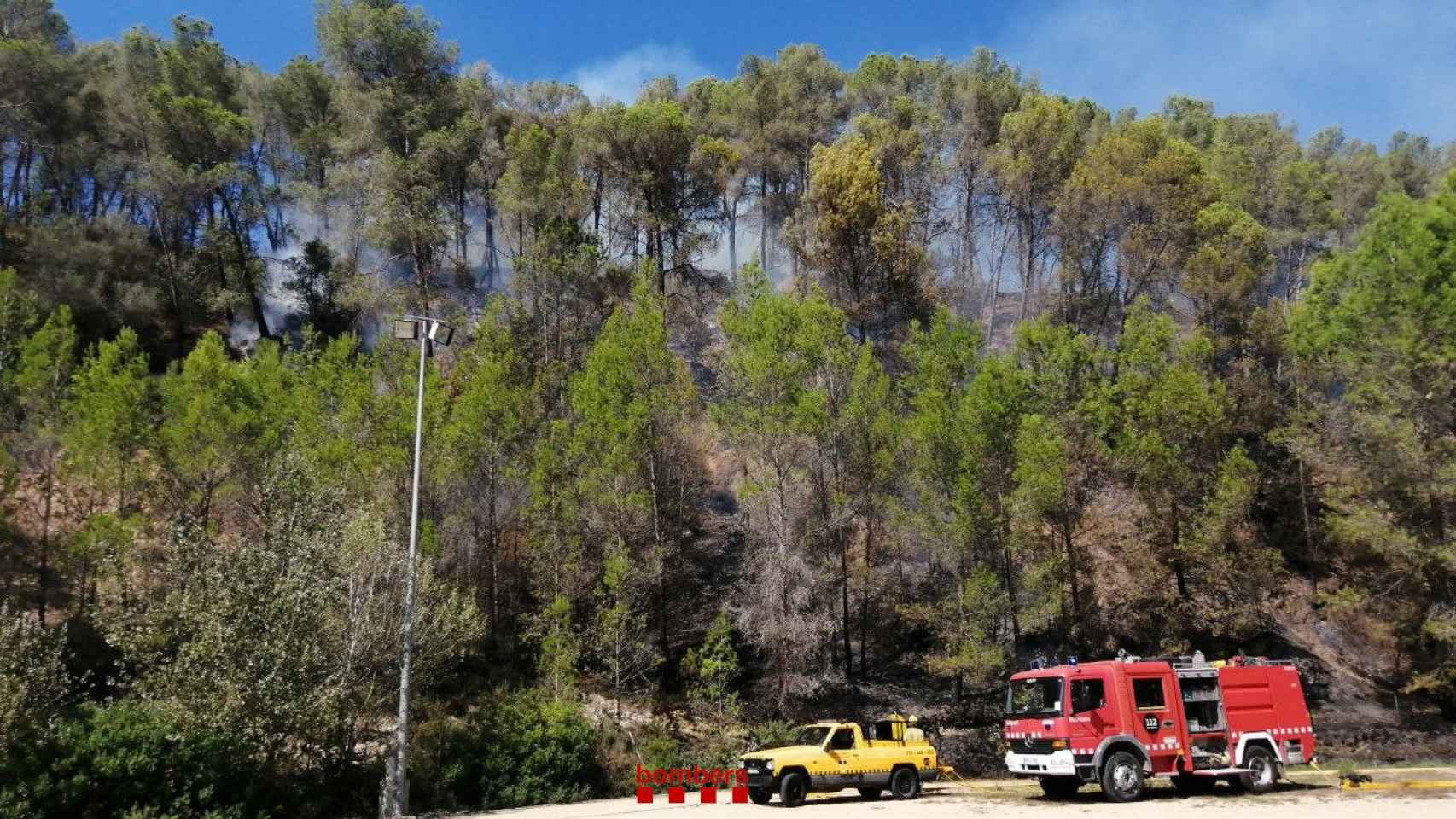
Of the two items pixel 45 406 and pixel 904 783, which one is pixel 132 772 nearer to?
pixel 904 783

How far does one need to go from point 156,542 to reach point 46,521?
127 inches

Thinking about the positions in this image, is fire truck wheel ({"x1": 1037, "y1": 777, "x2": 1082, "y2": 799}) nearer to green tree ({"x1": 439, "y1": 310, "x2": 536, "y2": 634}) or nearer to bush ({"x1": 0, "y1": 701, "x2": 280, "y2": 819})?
bush ({"x1": 0, "y1": 701, "x2": 280, "y2": 819})

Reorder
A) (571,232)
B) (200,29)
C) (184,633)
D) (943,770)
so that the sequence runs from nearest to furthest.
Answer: (184,633) → (943,770) → (571,232) → (200,29)

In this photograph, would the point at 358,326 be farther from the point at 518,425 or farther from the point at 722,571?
the point at 722,571

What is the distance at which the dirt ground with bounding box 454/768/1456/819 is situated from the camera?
46.5ft

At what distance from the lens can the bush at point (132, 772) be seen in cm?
1336

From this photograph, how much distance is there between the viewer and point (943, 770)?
22.4 meters

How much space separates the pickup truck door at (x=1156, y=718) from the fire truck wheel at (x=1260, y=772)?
1.82 metres

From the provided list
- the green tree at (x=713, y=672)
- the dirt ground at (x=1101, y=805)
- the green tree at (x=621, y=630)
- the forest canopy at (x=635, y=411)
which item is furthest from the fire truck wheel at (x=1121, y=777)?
the green tree at (x=621, y=630)

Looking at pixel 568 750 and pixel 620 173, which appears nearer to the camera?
pixel 568 750

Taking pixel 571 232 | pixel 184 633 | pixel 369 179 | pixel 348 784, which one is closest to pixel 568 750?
pixel 348 784

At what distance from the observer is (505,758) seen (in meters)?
19.1

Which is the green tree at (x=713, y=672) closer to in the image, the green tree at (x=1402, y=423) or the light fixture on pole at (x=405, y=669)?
the light fixture on pole at (x=405, y=669)

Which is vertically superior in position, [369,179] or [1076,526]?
[369,179]
